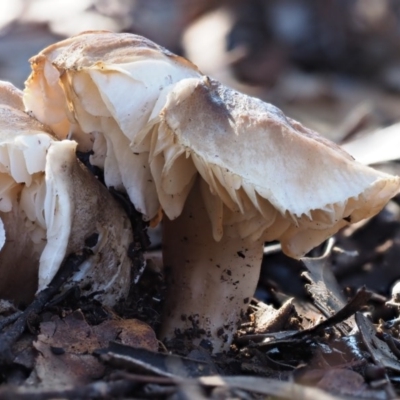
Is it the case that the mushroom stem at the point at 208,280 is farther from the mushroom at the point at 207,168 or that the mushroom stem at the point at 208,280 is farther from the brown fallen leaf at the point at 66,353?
the brown fallen leaf at the point at 66,353

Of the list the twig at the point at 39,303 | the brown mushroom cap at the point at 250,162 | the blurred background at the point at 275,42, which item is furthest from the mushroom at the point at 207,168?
the blurred background at the point at 275,42

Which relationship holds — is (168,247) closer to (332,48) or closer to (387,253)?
(387,253)

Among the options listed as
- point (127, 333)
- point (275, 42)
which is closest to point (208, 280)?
point (127, 333)

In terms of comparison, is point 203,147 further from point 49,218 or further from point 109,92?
point 49,218

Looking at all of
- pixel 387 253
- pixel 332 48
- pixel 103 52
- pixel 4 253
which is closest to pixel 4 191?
pixel 4 253

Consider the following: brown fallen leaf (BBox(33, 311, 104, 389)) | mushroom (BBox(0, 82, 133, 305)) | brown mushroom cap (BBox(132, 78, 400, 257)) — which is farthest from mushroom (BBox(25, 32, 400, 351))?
brown fallen leaf (BBox(33, 311, 104, 389))

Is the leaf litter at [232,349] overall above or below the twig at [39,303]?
below

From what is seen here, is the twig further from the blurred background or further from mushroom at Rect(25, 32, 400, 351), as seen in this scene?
the blurred background
